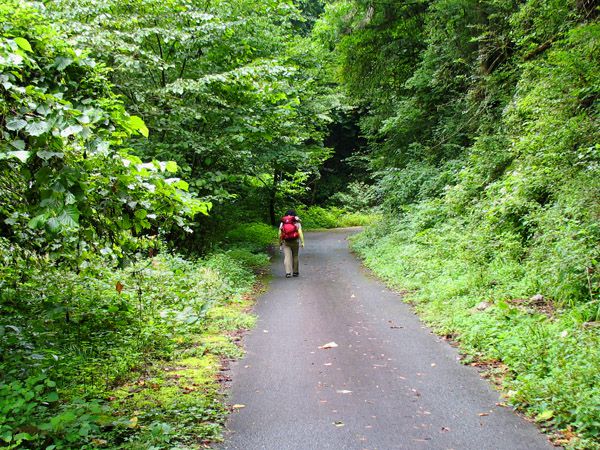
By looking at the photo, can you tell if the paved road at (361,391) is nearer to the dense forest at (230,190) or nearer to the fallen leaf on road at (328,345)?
the fallen leaf on road at (328,345)

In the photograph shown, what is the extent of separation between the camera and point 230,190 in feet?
44.5

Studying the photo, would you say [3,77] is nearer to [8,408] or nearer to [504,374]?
[8,408]

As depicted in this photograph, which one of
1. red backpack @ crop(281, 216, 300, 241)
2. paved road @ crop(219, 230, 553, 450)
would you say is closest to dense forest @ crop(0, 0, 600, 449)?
paved road @ crop(219, 230, 553, 450)

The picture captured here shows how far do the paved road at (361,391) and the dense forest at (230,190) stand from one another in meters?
0.31

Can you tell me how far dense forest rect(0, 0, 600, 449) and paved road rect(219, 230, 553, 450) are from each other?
1.00 ft

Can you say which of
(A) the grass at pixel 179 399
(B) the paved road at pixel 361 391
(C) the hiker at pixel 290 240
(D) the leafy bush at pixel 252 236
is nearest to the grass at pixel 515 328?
(B) the paved road at pixel 361 391

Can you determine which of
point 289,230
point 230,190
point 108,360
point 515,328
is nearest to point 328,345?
point 515,328

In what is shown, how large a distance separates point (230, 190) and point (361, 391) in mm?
9436

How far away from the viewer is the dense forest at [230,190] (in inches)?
144

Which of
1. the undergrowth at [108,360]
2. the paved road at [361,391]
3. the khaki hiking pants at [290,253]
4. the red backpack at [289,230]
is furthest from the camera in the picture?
the khaki hiking pants at [290,253]

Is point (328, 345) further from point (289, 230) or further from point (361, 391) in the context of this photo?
point (289, 230)

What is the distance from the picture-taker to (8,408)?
3406mm

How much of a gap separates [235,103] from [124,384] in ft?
28.1

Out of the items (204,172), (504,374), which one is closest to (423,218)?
(204,172)
